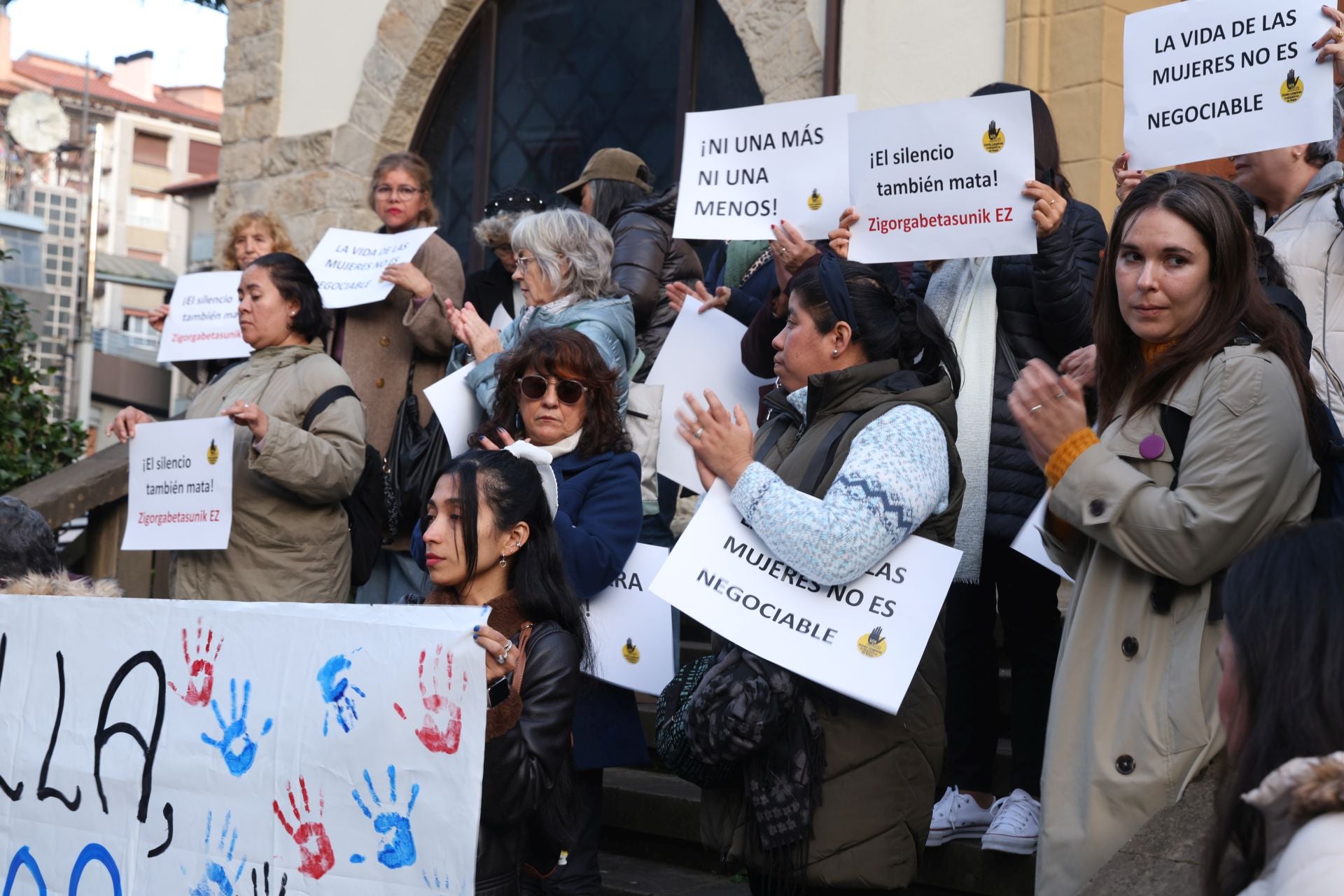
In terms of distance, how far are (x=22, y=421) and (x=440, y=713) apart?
21.6ft

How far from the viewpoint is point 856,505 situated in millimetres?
→ 3158

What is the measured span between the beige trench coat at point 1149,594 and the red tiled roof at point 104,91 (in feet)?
214

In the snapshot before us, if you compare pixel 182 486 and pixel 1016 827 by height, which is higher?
pixel 182 486

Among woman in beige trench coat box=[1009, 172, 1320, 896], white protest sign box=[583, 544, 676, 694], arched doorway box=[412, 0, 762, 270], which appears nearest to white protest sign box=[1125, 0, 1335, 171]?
woman in beige trench coat box=[1009, 172, 1320, 896]

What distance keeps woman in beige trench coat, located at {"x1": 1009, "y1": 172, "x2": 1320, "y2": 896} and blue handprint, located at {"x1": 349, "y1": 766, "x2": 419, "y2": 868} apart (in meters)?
1.21

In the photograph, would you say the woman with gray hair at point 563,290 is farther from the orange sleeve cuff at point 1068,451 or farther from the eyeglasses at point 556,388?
the orange sleeve cuff at point 1068,451

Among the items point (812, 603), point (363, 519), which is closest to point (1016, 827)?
point (812, 603)

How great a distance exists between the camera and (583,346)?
168 inches

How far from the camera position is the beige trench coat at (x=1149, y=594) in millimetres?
2717

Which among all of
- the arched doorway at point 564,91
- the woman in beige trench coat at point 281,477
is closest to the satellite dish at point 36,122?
the arched doorway at point 564,91

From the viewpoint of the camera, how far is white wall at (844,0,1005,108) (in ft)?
21.4

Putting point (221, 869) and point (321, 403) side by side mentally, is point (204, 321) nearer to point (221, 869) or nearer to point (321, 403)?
point (321, 403)

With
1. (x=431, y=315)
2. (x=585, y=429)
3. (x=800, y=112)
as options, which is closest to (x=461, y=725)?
(x=585, y=429)

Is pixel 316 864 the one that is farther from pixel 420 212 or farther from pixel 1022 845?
pixel 420 212
